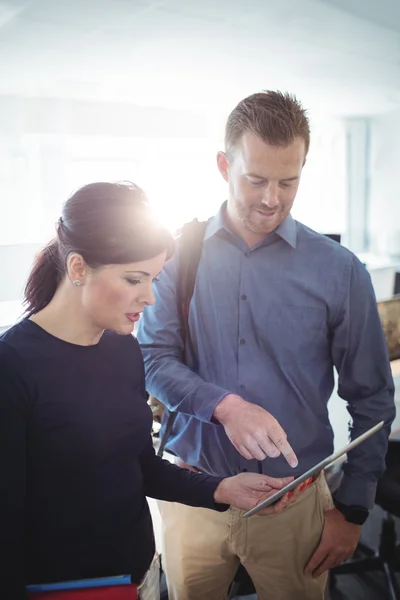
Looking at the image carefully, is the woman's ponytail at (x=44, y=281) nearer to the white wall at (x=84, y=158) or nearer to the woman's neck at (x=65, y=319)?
the woman's neck at (x=65, y=319)

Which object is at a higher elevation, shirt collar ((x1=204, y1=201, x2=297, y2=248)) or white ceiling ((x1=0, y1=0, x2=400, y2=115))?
white ceiling ((x1=0, y1=0, x2=400, y2=115))

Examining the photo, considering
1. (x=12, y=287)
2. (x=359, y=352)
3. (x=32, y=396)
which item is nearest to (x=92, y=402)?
(x=32, y=396)

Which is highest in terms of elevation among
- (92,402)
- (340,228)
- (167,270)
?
(167,270)

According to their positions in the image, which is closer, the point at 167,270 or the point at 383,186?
the point at 167,270

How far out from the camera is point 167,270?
133cm

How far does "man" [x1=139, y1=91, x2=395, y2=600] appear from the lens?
4.00 feet

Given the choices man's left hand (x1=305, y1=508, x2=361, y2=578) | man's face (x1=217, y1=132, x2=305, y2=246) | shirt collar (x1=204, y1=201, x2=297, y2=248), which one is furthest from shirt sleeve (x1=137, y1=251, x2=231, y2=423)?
man's left hand (x1=305, y1=508, x2=361, y2=578)

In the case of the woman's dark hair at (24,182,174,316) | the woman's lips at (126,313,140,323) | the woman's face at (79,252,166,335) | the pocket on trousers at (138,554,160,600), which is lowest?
the pocket on trousers at (138,554,160,600)

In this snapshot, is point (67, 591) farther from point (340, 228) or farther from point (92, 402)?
point (340, 228)

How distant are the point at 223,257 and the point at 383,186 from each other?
242 inches

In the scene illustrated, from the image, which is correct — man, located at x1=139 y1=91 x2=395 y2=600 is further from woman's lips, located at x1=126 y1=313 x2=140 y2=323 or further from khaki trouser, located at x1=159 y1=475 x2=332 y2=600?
woman's lips, located at x1=126 y1=313 x2=140 y2=323

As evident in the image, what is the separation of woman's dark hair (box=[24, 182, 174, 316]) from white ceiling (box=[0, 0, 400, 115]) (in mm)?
1445

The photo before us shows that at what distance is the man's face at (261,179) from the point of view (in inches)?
44.7

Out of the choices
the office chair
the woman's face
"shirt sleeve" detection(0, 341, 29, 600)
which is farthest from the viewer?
the office chair
